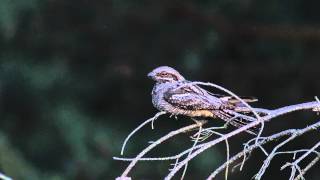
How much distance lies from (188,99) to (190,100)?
12 mm

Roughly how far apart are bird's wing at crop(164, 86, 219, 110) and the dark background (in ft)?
10.5

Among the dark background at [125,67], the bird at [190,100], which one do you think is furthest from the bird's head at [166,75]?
the dark background at [125,67]

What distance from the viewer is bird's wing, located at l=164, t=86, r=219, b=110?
387 cm

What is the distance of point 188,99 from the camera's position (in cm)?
392

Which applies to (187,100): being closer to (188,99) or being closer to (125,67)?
(188,99)

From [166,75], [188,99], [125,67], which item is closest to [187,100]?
[188,99]

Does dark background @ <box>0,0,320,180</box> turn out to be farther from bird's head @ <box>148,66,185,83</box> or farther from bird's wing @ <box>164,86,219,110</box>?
bird's wing @ <box>164,86,219,110</box>

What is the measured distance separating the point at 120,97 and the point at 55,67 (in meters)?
0.59

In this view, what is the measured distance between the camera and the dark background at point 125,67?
7254 mm

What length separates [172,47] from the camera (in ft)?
24.7

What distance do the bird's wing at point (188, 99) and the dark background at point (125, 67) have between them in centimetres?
320

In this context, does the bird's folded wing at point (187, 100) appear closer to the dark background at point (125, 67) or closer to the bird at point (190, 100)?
the bird at point (190, 100)

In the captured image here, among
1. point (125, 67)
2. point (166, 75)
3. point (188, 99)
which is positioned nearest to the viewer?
point (188, 99)

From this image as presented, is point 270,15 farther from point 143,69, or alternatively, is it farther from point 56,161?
point 56,161
